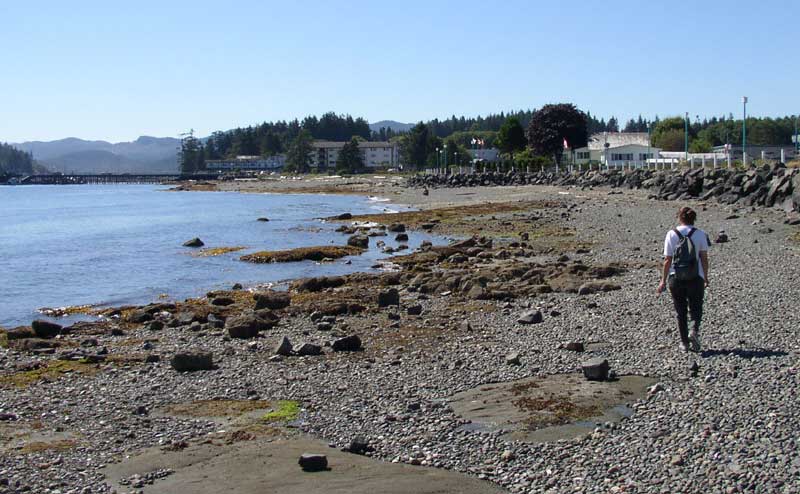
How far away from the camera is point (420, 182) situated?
110 metres

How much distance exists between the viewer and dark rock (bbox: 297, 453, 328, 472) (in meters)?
9.16

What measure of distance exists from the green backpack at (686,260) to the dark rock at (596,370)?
1897mm

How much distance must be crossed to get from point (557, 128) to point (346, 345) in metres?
93.7

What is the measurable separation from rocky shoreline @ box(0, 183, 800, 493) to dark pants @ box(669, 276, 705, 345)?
18.3 inches

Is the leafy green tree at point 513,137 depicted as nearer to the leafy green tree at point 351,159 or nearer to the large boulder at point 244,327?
the leafy green tree at point 351,159

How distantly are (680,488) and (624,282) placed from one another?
43.7ft

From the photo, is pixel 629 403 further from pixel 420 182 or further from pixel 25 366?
pixel 420 182

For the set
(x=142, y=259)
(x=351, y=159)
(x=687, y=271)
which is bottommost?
(x=142, y=259)

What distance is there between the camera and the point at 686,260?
12602mm

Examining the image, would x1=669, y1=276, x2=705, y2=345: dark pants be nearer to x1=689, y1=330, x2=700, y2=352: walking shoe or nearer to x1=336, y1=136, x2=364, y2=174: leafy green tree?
x1=689, y1=330, x2=700, y2=352: walking shoe

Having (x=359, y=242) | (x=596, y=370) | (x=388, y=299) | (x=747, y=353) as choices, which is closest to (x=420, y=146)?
(x=359, y=242)

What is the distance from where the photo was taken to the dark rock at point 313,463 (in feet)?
30.0

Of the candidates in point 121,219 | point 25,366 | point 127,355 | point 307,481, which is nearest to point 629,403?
point 307,481

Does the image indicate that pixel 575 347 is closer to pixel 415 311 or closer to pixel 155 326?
pixel 415 311
